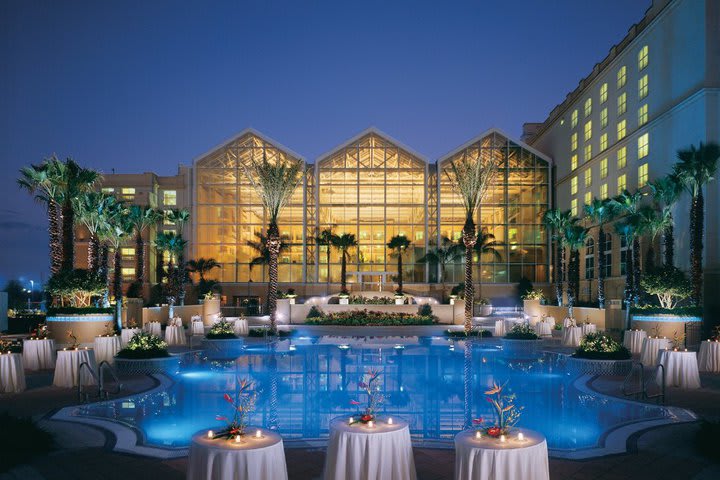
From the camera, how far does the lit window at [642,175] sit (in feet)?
129

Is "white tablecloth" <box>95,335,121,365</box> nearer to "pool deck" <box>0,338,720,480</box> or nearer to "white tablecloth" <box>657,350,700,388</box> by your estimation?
"pool deck" <box>0,338,720,480</box>

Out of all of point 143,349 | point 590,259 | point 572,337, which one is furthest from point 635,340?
point 590,259

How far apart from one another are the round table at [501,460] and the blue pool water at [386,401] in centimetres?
354

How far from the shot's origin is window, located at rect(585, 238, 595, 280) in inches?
1914

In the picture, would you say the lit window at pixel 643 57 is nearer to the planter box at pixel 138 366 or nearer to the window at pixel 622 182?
the window at pixel 622 182

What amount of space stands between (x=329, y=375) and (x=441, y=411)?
5.76 metres

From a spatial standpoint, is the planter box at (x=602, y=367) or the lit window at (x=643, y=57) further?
the lit window at (x=643, y=57)

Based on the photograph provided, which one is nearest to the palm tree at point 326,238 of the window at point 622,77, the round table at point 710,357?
the window at point 622,77

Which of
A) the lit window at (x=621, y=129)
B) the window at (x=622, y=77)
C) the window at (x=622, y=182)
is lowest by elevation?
the window at (x=622, y=182)

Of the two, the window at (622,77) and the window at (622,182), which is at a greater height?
the window at (622,77)

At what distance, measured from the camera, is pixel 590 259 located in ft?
162

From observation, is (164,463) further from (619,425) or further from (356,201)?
(356,201)

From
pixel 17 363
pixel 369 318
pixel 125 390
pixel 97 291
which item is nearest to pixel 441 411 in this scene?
pixel 125 390

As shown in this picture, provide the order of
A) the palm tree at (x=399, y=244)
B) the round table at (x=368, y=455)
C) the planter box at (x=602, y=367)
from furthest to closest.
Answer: the palm tree at (x=399, y=244) < the planter box at (x=602, y=367) < the round table at (x=368, y=455)
